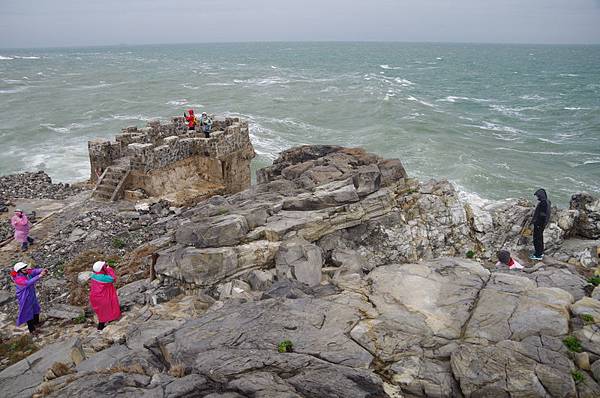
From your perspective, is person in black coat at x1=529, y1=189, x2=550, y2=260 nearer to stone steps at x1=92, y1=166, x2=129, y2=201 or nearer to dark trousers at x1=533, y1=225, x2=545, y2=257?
dark trousers at x1=533, y1=225, x2=545, y2=257

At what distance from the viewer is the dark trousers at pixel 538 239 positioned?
46.4ft

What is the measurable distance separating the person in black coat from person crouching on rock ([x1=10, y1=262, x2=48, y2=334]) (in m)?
13.8

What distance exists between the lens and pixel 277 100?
63.2 m

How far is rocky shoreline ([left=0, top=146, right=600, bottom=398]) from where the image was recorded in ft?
23.4

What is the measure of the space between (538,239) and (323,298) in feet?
27.1

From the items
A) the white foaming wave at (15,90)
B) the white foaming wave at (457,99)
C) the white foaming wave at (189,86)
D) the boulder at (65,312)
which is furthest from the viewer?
the white foaming wave at (189,86)

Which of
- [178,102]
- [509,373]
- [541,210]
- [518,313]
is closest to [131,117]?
→ [178,102]

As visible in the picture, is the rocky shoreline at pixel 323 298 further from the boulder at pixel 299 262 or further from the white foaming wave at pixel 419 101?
the white foaming wave at pixel 419 101

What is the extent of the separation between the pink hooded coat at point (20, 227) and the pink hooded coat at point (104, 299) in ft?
19.5

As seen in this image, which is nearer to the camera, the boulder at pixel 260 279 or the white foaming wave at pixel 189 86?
the boulder at pixel 260 279

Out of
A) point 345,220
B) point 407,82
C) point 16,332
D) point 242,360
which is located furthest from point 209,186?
point 407,82

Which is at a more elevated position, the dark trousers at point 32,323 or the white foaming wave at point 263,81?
the white foaming wave at point 263,81

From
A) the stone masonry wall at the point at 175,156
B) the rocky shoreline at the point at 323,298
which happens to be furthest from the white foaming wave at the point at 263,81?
the rocky shoreline at the point at 323,298

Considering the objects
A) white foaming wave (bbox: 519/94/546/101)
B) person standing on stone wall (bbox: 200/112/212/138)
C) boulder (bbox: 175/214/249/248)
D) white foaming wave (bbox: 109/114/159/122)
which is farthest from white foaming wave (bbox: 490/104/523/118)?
boulder (bbox: 175/214/249/248)
